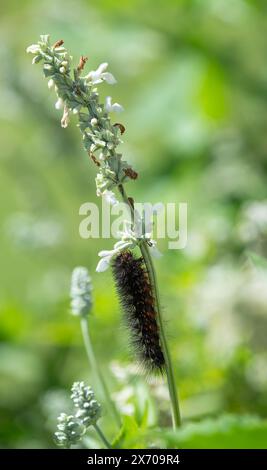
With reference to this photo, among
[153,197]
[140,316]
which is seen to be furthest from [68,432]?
[153,197]

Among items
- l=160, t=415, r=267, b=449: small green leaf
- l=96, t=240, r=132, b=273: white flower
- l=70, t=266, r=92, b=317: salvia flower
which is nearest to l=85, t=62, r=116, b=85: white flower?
l=96, t=240, r=132, b=273: white flower

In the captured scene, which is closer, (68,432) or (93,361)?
(68,432)

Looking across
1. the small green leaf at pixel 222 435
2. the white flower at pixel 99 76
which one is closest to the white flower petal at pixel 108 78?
the white flower at pixel 99 76

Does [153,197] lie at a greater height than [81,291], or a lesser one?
greater

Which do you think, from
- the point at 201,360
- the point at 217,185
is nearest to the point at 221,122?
the point at 217,185

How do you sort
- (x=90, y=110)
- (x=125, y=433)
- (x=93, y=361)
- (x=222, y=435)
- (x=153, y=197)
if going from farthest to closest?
1. (x=153, y=197)
2. (x=93, y=361)
3. (x=125, y=433)
4. (x=90, y=110)
5. (x=222, y=435)

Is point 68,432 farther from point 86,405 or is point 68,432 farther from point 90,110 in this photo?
point 90,110

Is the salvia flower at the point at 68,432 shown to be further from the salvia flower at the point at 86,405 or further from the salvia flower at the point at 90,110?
the salvia flower at the point at 90,110

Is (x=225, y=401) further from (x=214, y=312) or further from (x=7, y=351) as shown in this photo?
(x=7, y=351)
